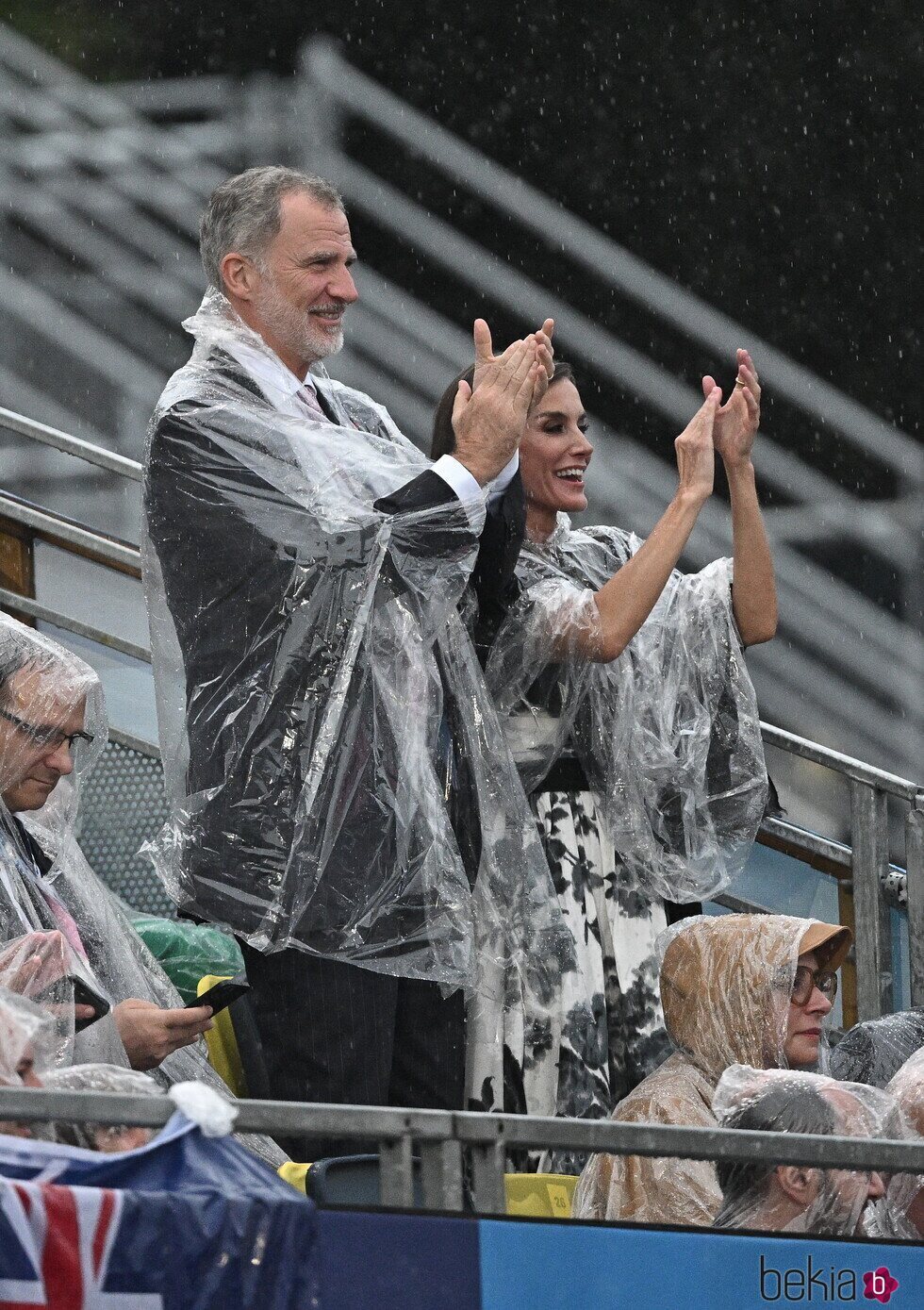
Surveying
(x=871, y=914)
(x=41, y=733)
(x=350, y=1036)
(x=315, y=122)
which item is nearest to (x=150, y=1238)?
(x=350, y=1036)

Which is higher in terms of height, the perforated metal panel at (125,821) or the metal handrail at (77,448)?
the metal handrail at (77,448)

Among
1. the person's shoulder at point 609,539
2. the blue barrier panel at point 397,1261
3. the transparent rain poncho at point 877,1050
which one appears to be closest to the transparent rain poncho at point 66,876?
the blue barrier panel at point 397,1261

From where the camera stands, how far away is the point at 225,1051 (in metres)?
2.92

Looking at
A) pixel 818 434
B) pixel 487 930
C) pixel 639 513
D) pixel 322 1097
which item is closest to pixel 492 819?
pixel 487 930

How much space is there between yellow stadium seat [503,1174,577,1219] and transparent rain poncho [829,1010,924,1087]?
70cm

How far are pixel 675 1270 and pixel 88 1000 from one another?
825 millimetres

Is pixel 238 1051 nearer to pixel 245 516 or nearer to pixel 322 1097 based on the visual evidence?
pixel 322 1097

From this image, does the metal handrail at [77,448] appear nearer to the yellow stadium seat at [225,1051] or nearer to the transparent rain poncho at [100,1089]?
the yellow stadium seat at [225,1051]

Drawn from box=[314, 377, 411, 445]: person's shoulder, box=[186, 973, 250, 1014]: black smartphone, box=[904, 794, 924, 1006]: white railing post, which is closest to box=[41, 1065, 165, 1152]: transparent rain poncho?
box=[186, 973, 250, 1014]: black smartphone

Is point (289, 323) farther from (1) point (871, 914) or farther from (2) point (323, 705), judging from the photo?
(1) point (871, 914)

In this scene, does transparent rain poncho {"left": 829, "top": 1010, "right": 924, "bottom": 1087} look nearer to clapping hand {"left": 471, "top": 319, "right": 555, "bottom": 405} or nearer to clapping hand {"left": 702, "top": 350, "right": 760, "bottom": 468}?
clapping hand {"left": 702, "top": 350, "right": 760, "bottom": 468}

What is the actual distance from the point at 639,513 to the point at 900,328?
6.31ft

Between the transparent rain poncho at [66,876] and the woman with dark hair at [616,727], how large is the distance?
456 millimetres

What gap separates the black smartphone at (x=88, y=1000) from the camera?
257cm
